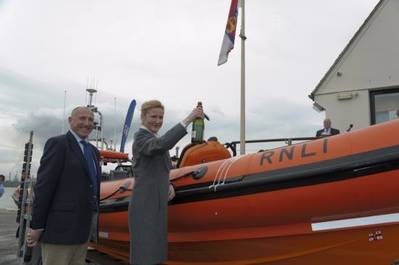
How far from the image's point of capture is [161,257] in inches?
140

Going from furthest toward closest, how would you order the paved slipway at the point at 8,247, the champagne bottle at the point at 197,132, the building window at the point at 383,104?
the building window at the point at 383,104, the paved slipway at the point at 8,247, the champagne bottle at the point at 197,132

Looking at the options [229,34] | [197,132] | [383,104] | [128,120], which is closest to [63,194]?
[197,132]

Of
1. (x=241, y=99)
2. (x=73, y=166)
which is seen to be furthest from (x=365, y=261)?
(x=241, y=99)

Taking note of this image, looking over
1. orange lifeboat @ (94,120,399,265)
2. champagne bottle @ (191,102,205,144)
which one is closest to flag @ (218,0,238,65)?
champagne bottle @ (191,102,205,144)

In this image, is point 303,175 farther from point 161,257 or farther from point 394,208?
point 161,257

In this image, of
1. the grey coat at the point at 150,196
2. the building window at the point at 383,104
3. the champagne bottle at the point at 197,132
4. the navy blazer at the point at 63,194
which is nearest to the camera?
the navy blazer at the point at 63,194

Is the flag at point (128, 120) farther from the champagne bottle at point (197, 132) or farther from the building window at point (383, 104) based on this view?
the champagne bottle at point (197, 132)

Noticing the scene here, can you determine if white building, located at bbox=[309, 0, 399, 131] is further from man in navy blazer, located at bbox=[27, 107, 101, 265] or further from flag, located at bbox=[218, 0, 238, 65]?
man in navy blazer, located at bbox=[27, 107, 101, 265]

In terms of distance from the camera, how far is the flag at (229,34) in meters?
10.4

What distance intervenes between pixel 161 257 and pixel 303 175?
1281 millimetres

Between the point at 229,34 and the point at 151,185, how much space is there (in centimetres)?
744

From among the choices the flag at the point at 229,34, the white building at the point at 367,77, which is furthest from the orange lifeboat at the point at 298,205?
the flag at the point at 229,34

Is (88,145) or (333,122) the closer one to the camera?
(88,145)

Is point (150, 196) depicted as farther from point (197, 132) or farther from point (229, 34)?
point (229, 34)
